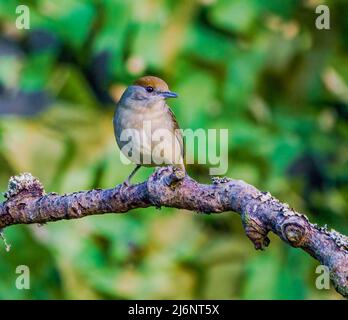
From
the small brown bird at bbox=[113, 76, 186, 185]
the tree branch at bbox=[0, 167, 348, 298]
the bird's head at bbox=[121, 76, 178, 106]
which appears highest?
the bird's head at bbox=[121, 76, 178, 106]

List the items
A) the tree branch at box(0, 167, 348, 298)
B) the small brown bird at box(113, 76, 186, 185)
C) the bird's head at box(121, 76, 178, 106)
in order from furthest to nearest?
the bird's head at box(121, 76, 178, 106)
the small brown bird at box(113, 76, 186, 185)
the tree branch at box(0, 167, 348, 298)

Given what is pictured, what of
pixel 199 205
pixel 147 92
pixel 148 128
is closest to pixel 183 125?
pixel 147 92

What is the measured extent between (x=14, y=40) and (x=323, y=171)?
1.98m

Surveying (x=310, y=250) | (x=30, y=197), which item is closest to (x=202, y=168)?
(x=30, y=197)

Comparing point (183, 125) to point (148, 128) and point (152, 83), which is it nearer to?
point (152, 83)

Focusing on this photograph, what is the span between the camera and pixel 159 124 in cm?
369

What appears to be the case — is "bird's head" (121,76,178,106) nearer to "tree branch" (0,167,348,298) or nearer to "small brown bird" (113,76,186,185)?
"small brown bird" (113,76,186,185)

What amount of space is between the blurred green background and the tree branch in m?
2.68

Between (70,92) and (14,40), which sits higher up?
(14,40)

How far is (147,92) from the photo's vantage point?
3.79 meters

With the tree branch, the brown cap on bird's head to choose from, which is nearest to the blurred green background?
the brown cap on bird's head

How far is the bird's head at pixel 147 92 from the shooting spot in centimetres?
374

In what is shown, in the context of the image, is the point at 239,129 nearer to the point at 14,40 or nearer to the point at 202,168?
the point at 202,168

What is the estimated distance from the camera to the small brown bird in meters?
3.49
